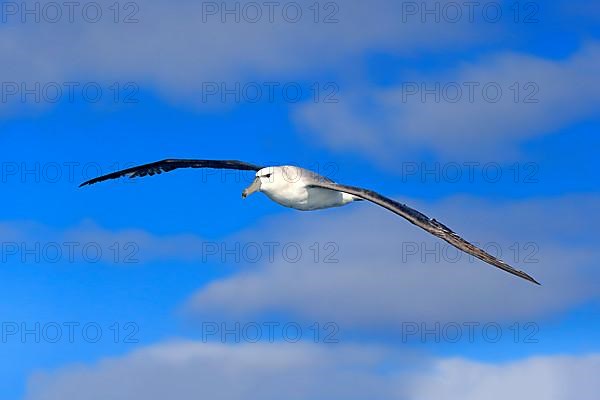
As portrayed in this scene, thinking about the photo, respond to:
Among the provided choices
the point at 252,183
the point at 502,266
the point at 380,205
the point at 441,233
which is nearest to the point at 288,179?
the point at 252,183

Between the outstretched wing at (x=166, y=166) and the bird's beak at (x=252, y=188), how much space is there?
4090mm

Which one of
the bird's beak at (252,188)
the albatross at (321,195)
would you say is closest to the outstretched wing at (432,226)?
the albatross at (321,195)

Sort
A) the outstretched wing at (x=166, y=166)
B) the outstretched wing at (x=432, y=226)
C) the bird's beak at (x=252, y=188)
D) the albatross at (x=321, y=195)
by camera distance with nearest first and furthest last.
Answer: the outstretched wing at (x=432, y=226), the albatross at (x=321, y=195), the bird's beak at (x=252, y=188), the outstretched wing at (x=166, y=166)

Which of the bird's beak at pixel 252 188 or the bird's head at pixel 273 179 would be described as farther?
the bird's head at pixel 273 179

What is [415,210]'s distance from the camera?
21.4 metres

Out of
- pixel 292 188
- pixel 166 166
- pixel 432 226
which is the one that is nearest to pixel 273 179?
pixel 292 188

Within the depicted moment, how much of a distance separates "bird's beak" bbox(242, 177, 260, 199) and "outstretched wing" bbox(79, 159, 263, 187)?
4.09 meters

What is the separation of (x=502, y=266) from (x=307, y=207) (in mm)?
6634

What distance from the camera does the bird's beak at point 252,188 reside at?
928 inches

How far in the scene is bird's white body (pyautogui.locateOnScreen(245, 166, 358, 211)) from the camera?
78.5 ft

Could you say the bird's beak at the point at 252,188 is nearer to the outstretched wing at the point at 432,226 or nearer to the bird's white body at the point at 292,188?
the bird's white body at the point at 292,188

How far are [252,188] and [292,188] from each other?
1065 mm

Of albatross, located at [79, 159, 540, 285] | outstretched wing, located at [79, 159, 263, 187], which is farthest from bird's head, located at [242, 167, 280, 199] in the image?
outstretched wing, located at [79, 159, 263, 187]

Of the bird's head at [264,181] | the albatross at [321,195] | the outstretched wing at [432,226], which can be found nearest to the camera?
the outstretched wing at [432,226]
